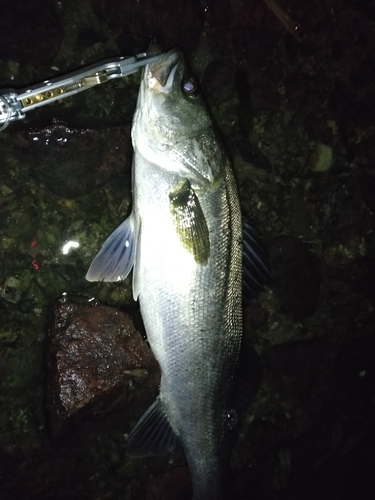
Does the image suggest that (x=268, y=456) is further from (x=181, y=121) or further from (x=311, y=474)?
(x=181, y=121)

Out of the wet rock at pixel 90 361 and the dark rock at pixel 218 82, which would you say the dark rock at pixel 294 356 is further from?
the dark rock at pixel 218 82

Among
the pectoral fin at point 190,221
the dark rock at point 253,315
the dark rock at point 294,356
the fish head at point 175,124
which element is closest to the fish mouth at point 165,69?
the fish head at point 175,124

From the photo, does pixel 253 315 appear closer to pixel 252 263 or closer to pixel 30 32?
pixel 252 263

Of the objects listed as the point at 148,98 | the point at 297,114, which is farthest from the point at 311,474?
the point at 148,98

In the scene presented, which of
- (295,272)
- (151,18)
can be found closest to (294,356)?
(295,272)

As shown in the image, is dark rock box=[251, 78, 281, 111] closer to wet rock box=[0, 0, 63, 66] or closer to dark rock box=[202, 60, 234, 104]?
dark rock box=[202, 60, 234, 104]

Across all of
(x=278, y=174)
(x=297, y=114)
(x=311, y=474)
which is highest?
(x=297, y=114)

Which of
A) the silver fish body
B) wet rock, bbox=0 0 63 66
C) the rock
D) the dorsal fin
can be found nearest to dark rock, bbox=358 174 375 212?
the rock
